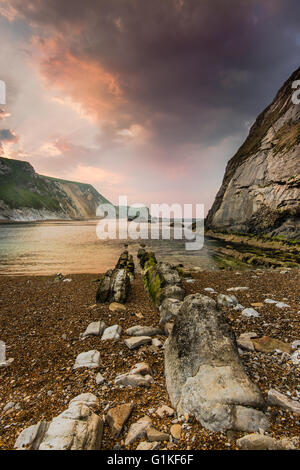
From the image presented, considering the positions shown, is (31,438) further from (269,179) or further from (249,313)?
(269,179)

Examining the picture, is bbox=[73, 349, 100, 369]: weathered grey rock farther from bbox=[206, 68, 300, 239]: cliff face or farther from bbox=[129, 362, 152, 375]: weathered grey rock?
bbox=[206, 68, 300, 239]: cliff face

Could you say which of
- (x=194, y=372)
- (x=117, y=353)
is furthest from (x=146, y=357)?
(x=194, y=372)

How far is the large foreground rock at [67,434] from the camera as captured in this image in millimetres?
2287

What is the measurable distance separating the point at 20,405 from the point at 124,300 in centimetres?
552

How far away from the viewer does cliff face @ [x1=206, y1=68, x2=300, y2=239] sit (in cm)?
3738

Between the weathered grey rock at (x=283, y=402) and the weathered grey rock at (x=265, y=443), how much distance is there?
546 millimetres

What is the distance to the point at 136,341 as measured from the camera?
489cm

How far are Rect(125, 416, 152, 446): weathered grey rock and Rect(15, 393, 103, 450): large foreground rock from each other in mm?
378

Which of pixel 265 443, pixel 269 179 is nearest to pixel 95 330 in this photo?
pixel 265 443

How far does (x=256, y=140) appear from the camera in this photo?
55.9 m

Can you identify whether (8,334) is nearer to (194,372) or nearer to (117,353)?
(117,353)

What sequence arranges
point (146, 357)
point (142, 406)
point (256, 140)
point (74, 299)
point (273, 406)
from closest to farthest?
1. point (273, 406)
2. point (142, 406)
3. point (146, 357)
4. point (74, 299)
5. point (256, 140)

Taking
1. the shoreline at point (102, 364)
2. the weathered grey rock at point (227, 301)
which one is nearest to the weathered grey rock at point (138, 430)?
the shoreline at point (102, 364)

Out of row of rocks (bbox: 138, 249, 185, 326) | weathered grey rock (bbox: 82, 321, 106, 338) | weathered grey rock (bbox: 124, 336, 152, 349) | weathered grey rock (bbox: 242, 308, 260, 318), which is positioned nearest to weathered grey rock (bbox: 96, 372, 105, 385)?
weathered grey rock (bbox: 124, 336, 152, 349)
